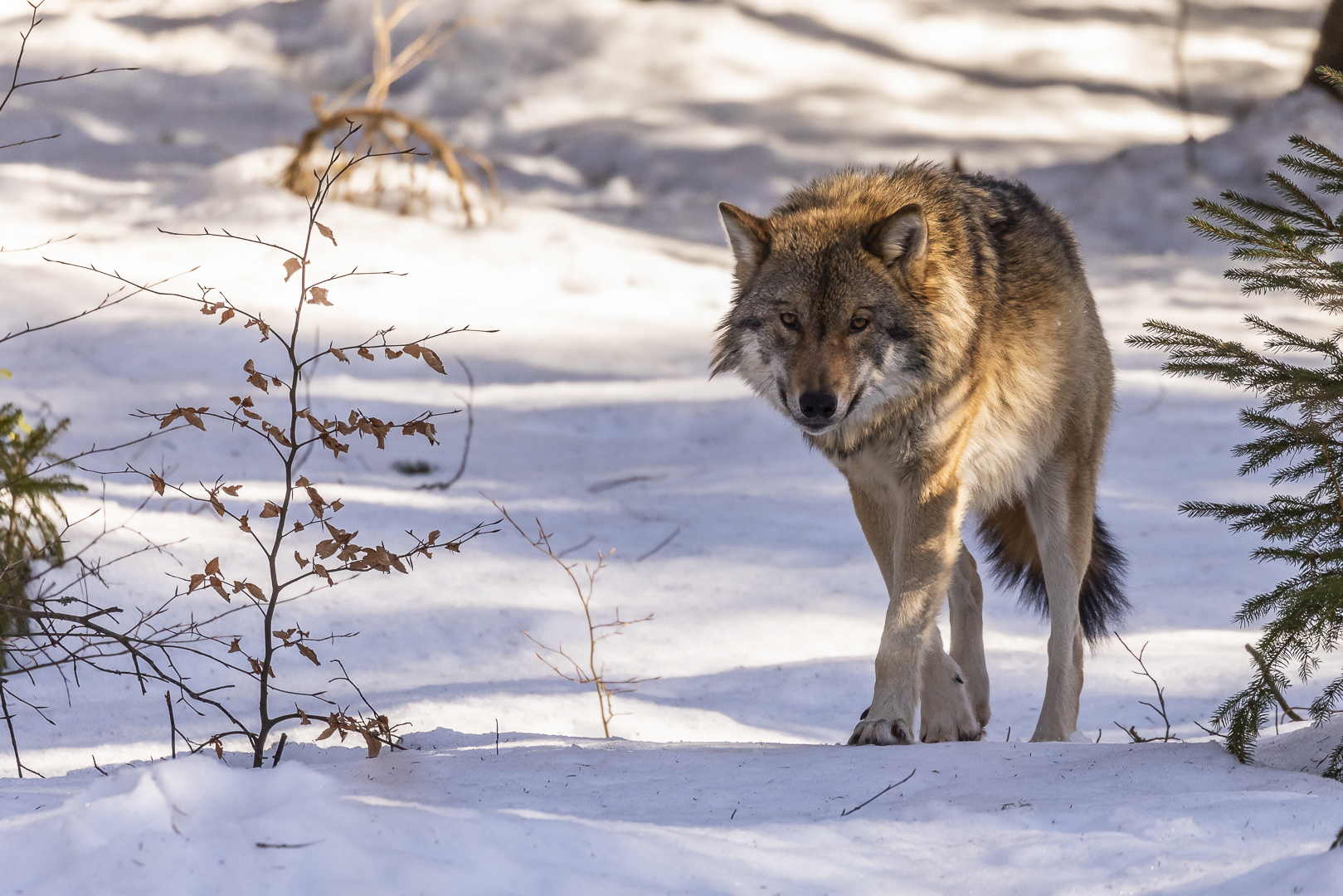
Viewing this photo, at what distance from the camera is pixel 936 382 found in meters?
3.57

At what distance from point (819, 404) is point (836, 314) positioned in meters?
0.31

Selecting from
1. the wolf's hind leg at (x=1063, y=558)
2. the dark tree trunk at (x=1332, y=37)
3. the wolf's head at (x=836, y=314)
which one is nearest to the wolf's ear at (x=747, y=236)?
the wolf's head at (x=836, y=314)

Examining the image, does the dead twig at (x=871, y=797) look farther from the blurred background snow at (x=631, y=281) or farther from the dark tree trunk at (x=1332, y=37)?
the dark tree trunk at (x=1332, y=37)

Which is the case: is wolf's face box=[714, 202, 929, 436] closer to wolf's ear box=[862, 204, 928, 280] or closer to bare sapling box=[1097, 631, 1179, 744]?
wolf's ear box=[862, 204, 928, 280]

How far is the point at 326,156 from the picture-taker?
12047mm

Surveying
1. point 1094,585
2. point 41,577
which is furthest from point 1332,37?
point 41,577

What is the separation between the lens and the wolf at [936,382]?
11.5 ft

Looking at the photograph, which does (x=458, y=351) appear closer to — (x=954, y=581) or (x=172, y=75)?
(x=954, y=581)

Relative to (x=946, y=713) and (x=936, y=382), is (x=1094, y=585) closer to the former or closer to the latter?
(x=946, y=713)

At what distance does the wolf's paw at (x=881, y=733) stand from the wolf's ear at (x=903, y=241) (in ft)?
4.32

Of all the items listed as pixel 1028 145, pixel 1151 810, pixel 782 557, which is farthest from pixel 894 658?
pixel 1028 145

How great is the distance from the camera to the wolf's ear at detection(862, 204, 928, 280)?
11.4 ft

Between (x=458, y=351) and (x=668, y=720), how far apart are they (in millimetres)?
5318

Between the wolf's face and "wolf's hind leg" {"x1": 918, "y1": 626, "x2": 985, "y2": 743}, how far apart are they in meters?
0.91
